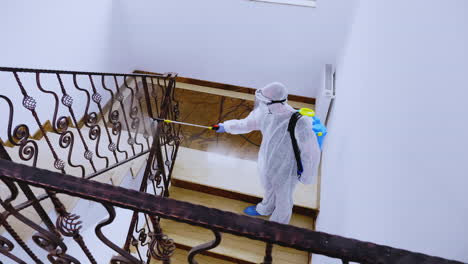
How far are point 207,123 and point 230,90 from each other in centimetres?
A: 80

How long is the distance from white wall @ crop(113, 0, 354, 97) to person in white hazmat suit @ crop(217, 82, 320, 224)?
1934 millimetres

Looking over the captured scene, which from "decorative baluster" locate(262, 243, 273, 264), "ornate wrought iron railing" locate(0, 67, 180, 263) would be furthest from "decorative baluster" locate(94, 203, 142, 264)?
"ornate wrought iron railing" locate(0, 67, 180, 263)

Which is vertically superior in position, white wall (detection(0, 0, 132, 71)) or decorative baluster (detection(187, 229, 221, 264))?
white wall (detection(0, 0, 132, 71))

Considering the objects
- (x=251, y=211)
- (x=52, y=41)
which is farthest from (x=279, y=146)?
(x=52, y=41)

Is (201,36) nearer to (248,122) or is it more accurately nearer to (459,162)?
(248,122)

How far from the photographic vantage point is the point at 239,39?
164 inches

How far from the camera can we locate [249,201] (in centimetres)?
310

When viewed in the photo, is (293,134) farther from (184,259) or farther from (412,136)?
(184,259)

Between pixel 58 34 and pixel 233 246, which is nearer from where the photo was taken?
pixel 233 246

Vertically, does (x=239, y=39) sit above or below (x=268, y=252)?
above

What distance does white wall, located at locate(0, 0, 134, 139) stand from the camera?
2631 millimetres

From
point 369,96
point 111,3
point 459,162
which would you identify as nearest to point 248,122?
point 369,96

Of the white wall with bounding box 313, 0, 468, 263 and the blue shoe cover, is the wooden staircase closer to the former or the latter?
the blue shoe cover

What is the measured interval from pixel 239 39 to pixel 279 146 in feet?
7.61
